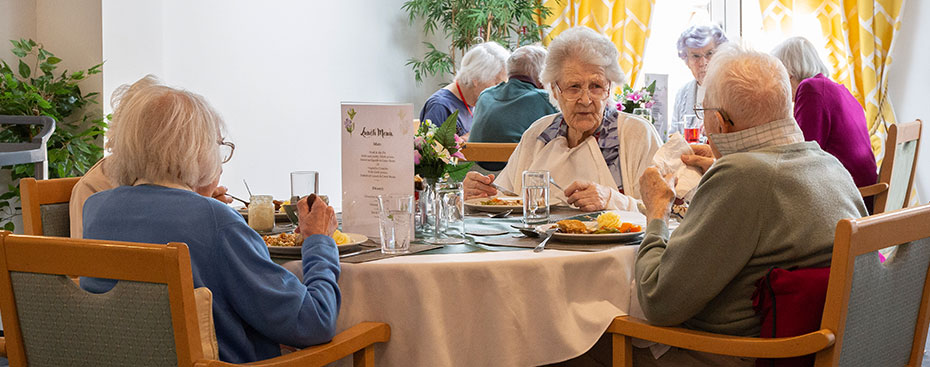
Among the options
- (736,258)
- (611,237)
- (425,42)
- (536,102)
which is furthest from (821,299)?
(425,42)

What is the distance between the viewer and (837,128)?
390 centimetres

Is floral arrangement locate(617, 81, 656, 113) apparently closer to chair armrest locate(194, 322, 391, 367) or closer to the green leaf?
the green leaf

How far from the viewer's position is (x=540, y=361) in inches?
74.5

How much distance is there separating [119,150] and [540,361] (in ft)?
3.25

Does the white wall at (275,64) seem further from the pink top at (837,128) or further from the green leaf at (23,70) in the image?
the pink top at (837,128)

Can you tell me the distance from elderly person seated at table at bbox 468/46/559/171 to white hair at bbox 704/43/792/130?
107 inches

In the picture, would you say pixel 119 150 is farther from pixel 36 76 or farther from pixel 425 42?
pixel 425 42

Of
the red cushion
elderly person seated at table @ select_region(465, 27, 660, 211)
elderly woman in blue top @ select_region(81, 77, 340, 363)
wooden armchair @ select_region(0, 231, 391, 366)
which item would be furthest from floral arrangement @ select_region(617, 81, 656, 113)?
wooden armchair @ select_region(0, 231, 391, 366)

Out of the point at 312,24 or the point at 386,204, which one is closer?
the point at 386,204

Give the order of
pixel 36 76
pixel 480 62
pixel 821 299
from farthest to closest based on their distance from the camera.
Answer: pixel 480 62 → pixel 36 76 → pixel 821 299

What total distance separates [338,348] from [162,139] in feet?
1.75

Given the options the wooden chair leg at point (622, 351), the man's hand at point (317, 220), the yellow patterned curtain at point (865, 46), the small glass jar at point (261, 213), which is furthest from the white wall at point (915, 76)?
the man's hand at point (317, 220)

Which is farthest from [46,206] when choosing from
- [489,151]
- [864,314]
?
[864,314]

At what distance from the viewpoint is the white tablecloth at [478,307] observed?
1.83 m
